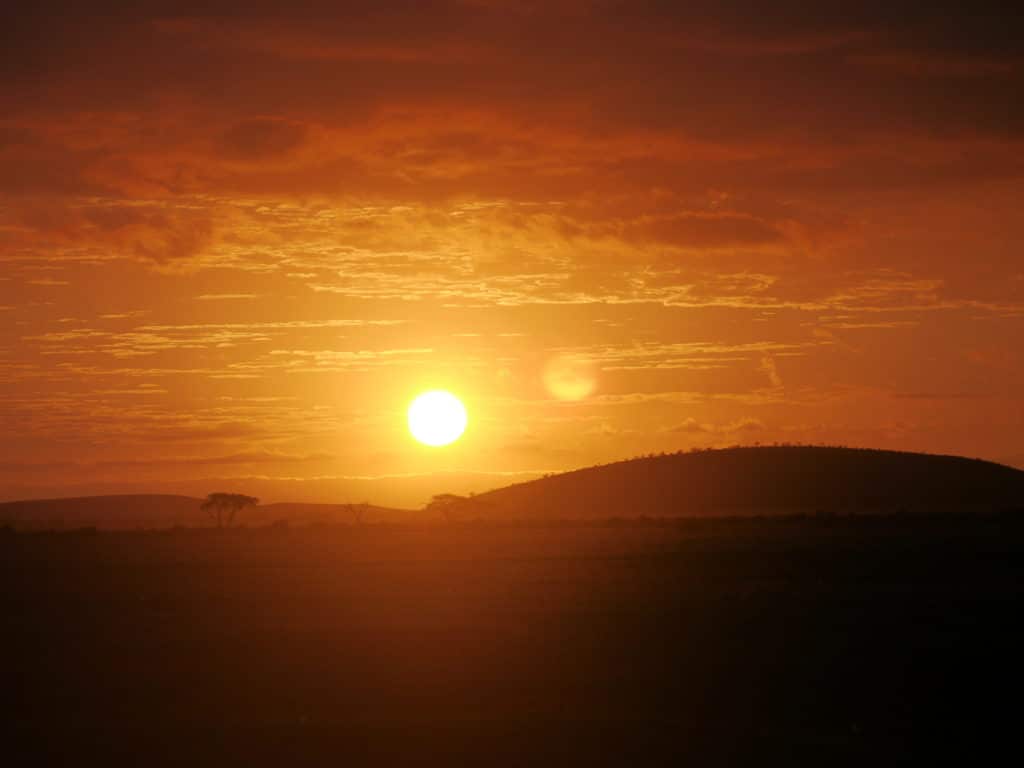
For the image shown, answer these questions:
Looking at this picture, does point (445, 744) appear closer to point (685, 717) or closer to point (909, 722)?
point (685, 717)

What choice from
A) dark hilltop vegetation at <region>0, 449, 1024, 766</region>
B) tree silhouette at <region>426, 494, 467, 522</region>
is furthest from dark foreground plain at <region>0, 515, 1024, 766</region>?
tree silhouette at <region>426, 494, 467, 522</region>

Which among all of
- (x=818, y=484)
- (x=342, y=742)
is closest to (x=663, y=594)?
(x=342, y=742)

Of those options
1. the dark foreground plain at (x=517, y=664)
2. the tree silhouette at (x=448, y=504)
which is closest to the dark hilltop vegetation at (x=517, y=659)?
the dark foreground plain at (x=517, y=664)

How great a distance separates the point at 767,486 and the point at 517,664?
109 m

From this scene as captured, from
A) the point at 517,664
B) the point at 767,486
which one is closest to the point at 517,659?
the point at 517,664

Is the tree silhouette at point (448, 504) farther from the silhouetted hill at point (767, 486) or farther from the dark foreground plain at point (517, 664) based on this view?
the dark foreground plain at point (517, 664)

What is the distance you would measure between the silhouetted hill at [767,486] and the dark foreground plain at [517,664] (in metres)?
77.7

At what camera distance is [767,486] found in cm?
12925

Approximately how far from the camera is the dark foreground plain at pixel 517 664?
16578 millimetres

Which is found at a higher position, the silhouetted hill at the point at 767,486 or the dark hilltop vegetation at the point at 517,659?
the silhouetted hill at the point at 767,486

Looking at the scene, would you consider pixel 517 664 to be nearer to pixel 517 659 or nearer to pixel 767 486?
pixel 517 659

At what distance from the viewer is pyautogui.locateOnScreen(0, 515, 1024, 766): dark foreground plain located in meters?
16.6

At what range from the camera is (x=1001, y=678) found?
20984 millimetres

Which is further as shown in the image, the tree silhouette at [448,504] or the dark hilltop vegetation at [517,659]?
the tree silhouette at [448,504]
